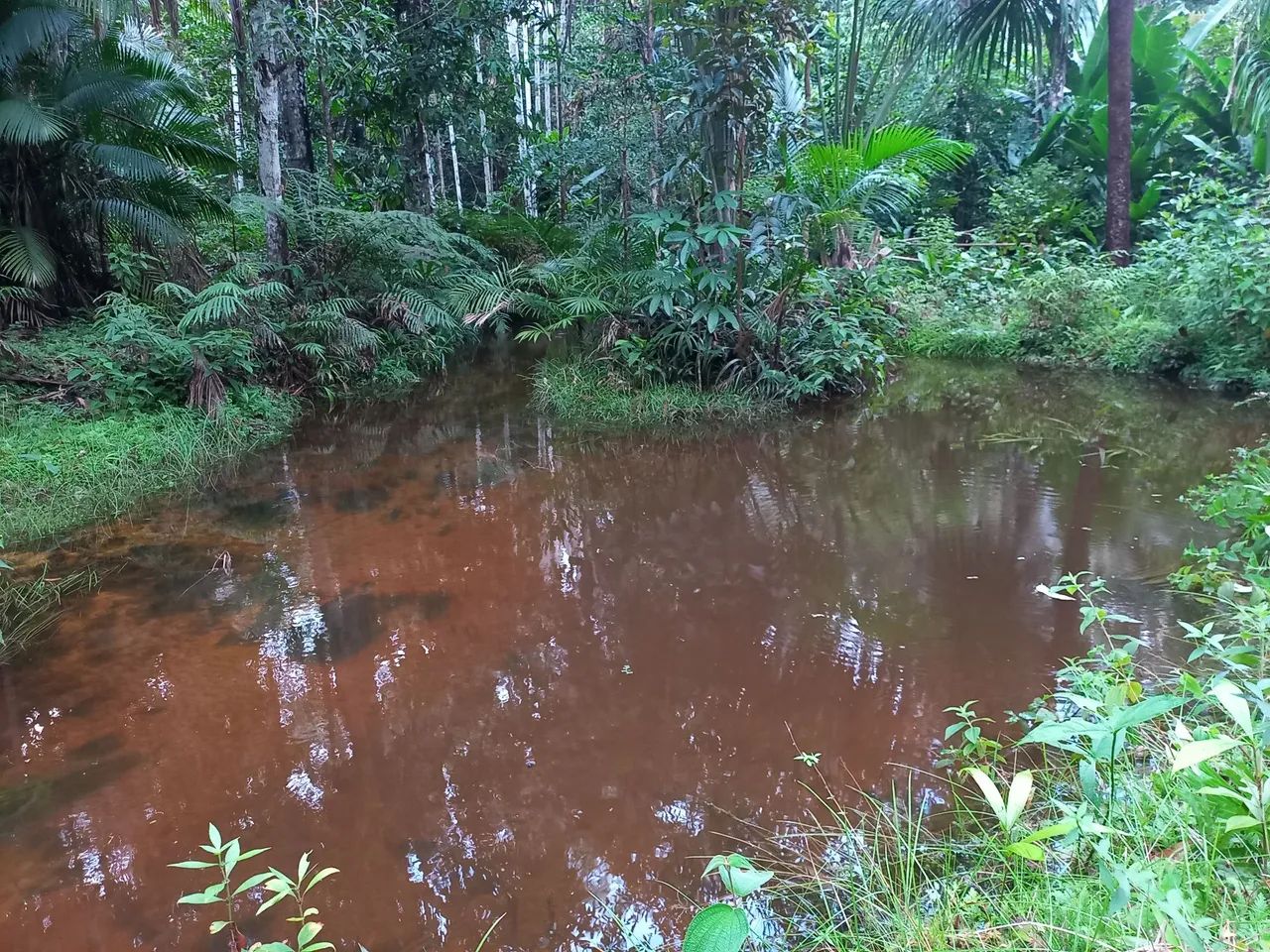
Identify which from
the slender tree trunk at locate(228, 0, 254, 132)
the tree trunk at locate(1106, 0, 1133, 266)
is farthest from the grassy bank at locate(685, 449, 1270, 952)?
the slender tree trunk at locate(228, 0, 254, 132)

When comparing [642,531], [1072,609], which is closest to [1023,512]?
[1072,609]

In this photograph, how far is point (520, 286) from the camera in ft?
25.2

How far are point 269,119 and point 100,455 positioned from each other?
10.7 ft

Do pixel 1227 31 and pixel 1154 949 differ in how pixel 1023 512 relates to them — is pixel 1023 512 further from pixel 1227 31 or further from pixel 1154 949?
pixel 1227 31

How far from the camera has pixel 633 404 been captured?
6176 millimetres

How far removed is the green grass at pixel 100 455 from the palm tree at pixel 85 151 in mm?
1571

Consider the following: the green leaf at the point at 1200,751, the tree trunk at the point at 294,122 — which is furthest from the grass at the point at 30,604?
the tree trunk at the point at 294,122

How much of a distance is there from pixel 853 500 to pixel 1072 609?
1.54m

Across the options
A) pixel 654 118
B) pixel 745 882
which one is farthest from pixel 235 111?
pixel 745 882

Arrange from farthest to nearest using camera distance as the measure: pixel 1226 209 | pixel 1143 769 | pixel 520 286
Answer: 1. pixel 520 286
2. pixel 1226 209
3. pixel 1143 769

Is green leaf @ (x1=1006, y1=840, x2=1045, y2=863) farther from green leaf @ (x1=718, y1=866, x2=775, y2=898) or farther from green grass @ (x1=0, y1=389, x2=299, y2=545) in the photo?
green grass @ (x1=0, y1=389, x2=299, y2=545)

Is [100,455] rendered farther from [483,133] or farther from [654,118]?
[483,133]

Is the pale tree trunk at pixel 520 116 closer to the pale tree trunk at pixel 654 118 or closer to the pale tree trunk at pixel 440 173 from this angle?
the pale tree trunk at pixel 440 173

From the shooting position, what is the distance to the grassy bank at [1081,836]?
3.95 feet
